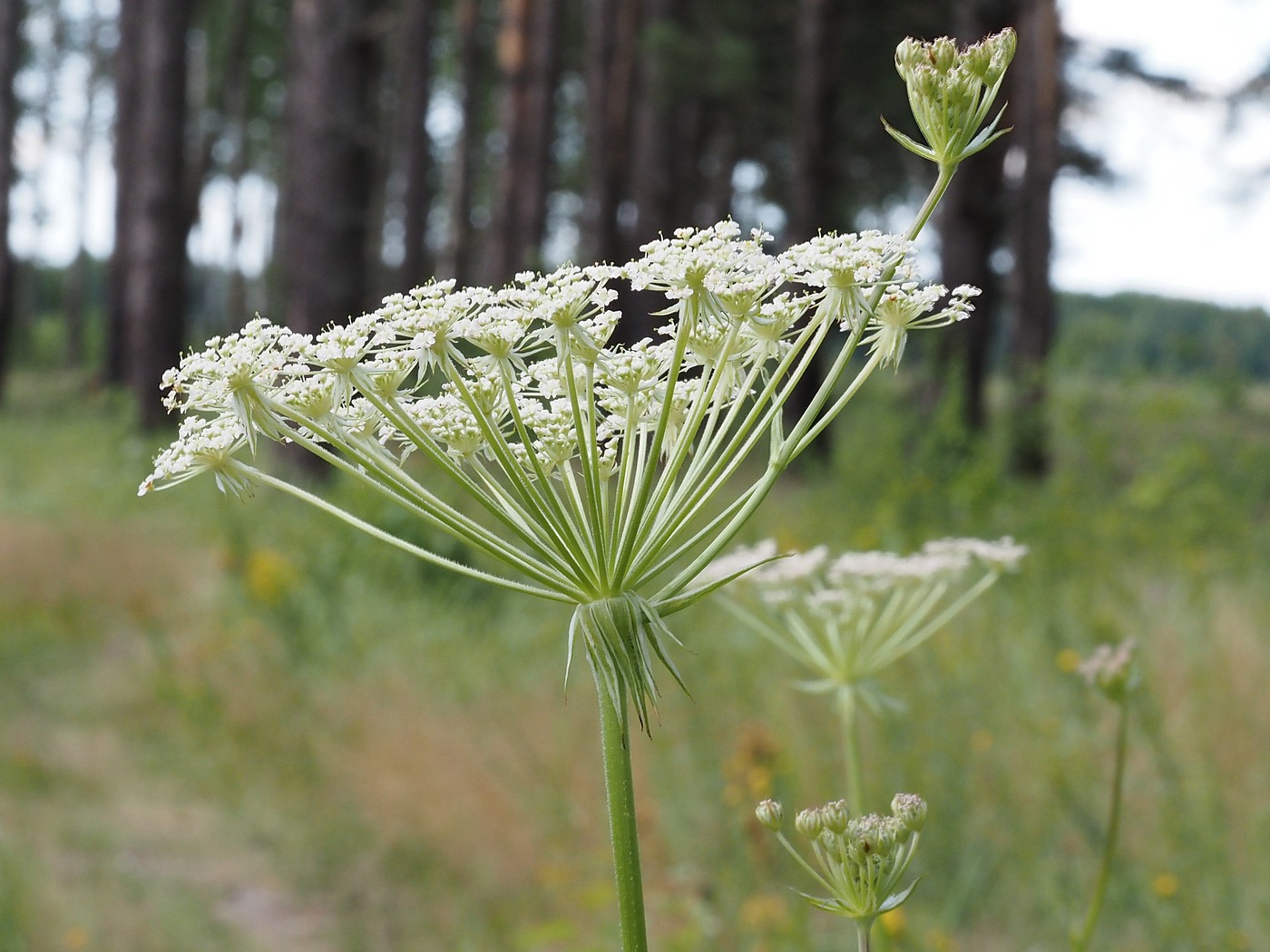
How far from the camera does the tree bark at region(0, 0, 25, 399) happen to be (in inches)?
819

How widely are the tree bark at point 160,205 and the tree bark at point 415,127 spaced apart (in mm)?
4350

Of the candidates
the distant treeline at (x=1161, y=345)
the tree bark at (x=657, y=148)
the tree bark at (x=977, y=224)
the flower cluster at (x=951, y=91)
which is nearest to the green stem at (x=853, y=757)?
the flower cluster at (x=951, y=91)

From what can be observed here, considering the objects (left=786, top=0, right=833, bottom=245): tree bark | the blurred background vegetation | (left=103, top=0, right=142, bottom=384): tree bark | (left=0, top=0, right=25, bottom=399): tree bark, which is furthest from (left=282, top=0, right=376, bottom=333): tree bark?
(left=0, top=0, right=25, bottom=399): tree bark

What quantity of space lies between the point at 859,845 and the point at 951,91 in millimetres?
693

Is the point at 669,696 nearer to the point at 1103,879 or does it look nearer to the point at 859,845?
the point at 1103,879

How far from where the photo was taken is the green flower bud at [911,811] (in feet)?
3.26

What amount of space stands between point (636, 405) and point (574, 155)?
110ft

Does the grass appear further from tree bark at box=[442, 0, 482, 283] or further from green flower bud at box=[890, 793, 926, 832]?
tree bark at box=[442, 0, 482, 283]

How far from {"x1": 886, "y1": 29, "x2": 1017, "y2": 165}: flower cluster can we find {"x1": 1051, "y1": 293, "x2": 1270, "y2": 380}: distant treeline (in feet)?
21.9

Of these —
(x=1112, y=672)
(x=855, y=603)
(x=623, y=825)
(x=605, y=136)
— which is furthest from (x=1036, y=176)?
(x=623, y=825)

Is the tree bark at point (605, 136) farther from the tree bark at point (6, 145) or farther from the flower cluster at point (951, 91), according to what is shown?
the flower cluster at point (951, 91)

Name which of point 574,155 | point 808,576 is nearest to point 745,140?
point 574,155

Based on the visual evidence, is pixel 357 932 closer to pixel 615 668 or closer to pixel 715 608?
pixel 715 608

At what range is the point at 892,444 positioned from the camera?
7836 mm
